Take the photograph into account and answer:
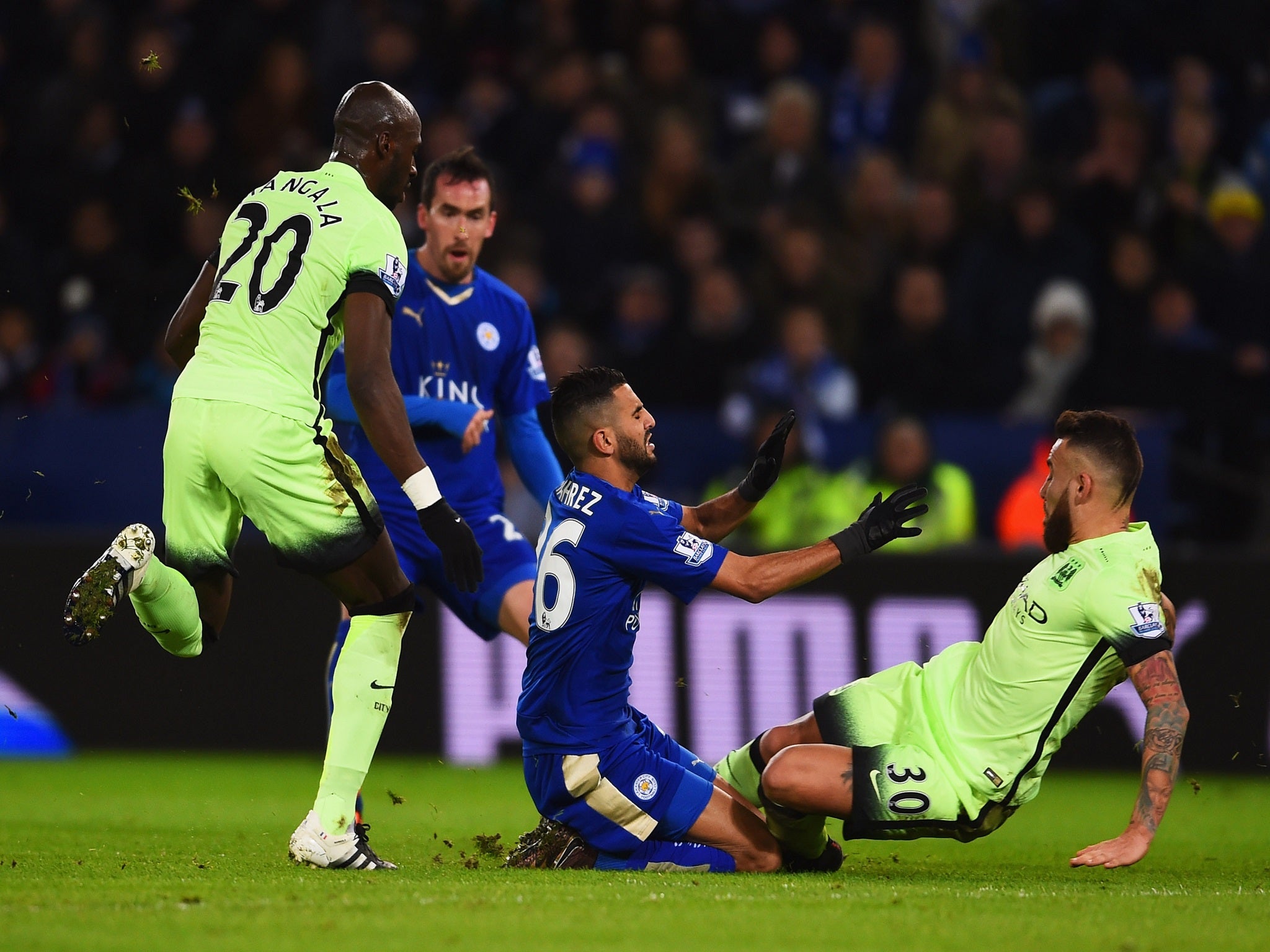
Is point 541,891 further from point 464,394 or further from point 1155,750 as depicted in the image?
point 464,394

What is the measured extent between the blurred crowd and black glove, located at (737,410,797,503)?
4127 mm

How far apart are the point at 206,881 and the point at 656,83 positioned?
29.4 ft

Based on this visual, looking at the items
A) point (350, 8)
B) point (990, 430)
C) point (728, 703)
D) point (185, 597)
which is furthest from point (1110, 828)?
point (350, 8)

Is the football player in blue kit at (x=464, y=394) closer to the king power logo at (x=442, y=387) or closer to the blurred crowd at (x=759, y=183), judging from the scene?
the king power logo at (x=442, y=387)

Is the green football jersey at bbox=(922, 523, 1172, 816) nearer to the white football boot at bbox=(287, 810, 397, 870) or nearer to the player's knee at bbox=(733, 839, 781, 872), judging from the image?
the player's knee at bbox=(733, 839, 781, 872)

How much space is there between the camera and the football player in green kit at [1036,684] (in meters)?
5.22

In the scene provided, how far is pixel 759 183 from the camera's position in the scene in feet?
40.6

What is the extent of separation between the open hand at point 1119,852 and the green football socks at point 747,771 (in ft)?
4.30

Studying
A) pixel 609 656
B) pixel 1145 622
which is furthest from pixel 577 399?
pixel 1145 622

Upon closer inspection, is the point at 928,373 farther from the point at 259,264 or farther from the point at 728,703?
the point at 259,264

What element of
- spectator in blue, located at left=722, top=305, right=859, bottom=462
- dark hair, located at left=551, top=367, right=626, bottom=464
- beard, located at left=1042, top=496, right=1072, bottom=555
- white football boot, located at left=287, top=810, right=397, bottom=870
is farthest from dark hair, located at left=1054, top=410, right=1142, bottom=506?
spectator in blue, located at left=722, top=305, right=859, bottom=462

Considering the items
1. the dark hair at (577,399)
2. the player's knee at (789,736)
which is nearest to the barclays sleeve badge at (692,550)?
the dark hair at (577,399)

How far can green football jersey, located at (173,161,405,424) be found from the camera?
17.9ft

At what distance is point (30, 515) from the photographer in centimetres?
1071
